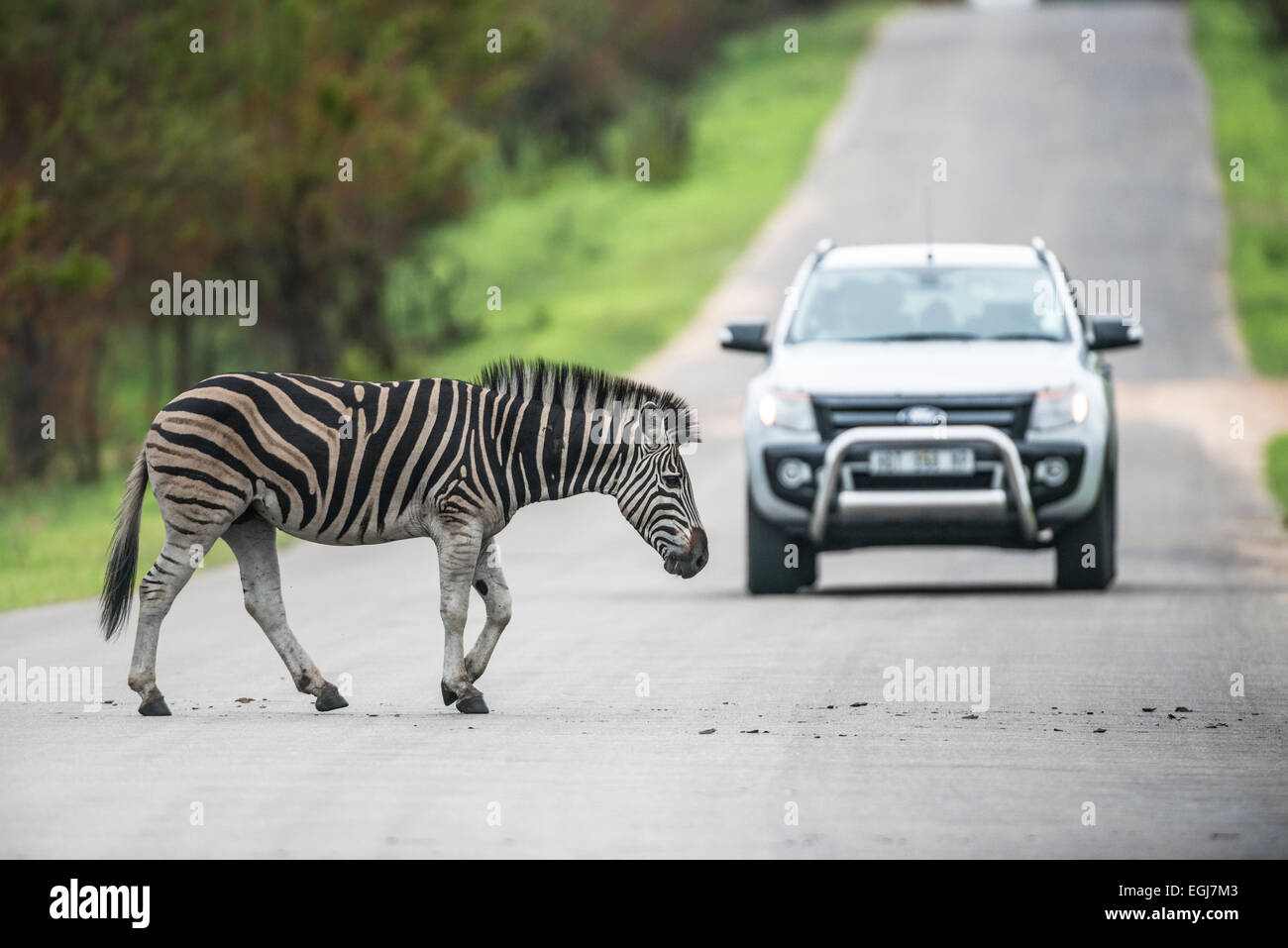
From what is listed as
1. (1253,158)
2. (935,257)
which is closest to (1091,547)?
(935,257)

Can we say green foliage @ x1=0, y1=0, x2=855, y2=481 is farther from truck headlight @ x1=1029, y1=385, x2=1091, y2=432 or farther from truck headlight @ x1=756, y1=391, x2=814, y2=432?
truck headlight @ x1=1029, y1=385, x2=1091, y2=432

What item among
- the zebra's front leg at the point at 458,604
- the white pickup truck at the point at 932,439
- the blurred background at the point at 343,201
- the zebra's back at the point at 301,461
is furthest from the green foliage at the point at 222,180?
the zebra's front leg at the point at 458,604

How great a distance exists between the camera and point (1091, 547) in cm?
1672

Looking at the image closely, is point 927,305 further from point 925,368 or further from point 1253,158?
point 1253,158

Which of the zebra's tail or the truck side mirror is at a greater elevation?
the truck side mirror

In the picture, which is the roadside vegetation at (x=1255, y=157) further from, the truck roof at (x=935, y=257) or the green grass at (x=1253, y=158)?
the truck roof at (x=935, y=257)

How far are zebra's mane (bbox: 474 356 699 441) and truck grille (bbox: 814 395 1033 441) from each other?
4220 mm

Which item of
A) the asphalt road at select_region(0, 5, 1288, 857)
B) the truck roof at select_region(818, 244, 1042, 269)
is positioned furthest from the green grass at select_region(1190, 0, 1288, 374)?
the truck roof at select_region(818, 244, 1042, 269)

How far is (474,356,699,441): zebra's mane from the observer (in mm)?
12133

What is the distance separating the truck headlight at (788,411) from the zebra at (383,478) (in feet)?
14.2

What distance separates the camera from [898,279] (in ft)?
58.5

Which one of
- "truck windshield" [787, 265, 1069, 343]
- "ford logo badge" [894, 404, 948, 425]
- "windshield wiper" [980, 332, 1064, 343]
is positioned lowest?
"ford logo badge" [894, 404, 948, 425]
